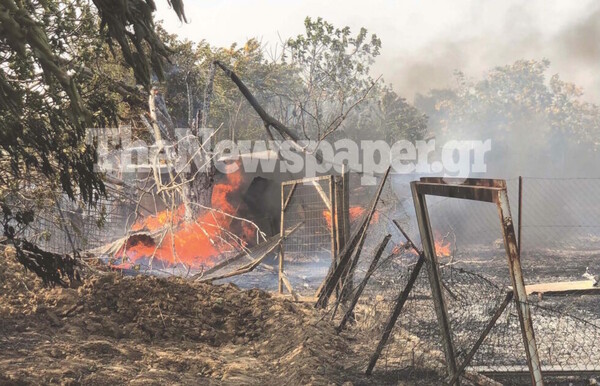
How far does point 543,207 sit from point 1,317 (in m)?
31.1

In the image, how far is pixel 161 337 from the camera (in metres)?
7.60

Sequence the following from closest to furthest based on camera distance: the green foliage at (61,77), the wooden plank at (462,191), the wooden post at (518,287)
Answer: the green foliage at (61,77), the wooden post at (518,287), the wooden plank at (462,191)

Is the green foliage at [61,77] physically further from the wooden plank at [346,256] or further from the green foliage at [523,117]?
the green foliage at [523,117]

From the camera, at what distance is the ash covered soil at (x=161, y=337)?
19.0 feet

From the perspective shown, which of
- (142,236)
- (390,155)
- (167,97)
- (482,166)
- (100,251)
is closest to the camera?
(100,251)

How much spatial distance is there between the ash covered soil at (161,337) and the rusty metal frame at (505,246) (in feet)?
4.31

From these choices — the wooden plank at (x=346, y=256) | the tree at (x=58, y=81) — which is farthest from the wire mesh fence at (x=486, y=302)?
the tree at (x=58, y=81)

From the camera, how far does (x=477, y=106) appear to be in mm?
42188

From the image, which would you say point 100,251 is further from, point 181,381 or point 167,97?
point 167,97

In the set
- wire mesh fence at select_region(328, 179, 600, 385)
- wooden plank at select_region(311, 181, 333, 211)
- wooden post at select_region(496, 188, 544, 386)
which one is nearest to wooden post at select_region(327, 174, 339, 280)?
wooden plank at select_region(311, 181, 333, 211)

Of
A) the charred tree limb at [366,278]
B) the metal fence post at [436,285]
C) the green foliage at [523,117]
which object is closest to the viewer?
the metal fence post at [436,285]

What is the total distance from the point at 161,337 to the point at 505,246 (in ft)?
18.1

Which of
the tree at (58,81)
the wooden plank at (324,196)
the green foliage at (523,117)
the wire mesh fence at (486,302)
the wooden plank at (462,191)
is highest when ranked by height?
the green foliage at (523,117)

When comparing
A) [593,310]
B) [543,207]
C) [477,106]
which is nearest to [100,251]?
[593,310]
